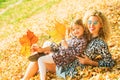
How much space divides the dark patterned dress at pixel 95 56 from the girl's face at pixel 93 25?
122 millimetres

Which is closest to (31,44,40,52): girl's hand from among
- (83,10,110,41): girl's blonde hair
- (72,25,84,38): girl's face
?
(72,25,84,38): girl's face

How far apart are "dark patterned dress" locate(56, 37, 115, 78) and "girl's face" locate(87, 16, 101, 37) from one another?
0.40 ft

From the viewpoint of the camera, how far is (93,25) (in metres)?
7.30

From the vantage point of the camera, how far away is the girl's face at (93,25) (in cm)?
730

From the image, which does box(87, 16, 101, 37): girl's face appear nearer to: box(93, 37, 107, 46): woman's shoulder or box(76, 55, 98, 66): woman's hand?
box(93, 37, 107, 46): woman's shoulder

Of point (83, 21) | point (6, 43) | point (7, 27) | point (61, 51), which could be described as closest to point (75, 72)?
point (61, 51)

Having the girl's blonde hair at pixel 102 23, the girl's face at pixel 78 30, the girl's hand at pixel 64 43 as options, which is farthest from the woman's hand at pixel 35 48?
the girl's blonde hair at pixel 102 23

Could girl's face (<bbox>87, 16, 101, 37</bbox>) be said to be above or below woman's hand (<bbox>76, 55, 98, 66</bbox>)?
above

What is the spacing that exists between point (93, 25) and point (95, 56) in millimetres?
590

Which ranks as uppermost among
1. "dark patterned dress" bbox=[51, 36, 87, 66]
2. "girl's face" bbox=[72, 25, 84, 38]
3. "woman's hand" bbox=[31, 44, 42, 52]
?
"girl's face" bbox=[72, 25, 84, 38]

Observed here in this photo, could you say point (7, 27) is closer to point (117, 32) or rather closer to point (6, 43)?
point (6, 43)

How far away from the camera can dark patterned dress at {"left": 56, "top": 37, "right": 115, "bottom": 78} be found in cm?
724

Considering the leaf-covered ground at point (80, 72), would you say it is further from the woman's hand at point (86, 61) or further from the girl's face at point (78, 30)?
the girl's face at point (78, 30)

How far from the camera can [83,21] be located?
7.53 metres
